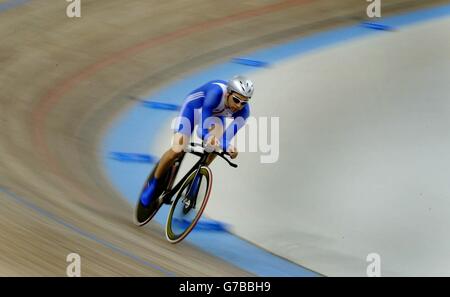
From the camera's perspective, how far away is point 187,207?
496 cm

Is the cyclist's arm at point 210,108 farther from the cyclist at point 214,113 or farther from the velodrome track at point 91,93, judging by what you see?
the velodrome track at point 91,93

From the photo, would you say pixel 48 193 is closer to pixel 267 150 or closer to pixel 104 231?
pixel 104 231

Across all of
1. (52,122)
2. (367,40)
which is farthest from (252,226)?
(367,40)

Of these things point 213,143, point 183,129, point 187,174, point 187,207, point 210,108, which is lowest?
point 187,207

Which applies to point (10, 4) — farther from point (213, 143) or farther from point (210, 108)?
point (213, 143)

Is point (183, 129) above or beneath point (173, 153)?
above

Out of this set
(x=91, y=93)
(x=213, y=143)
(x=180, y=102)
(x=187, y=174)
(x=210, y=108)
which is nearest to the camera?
(x=213, y=143)

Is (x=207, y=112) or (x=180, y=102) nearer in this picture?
(x=207, y=112)

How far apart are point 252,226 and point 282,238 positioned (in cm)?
19

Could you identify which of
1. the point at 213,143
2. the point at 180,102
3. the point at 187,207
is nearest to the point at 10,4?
the point at 180,102

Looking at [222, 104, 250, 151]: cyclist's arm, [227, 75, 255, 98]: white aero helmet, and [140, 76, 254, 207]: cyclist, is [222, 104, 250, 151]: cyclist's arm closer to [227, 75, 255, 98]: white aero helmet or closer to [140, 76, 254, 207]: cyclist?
[140, 76, 254, 207]: cyclist

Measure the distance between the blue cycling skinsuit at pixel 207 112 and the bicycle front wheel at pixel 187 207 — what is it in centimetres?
23

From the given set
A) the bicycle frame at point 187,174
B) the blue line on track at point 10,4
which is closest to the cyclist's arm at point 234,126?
the bicycle frame at point 187,174

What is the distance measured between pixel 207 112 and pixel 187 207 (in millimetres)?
550
